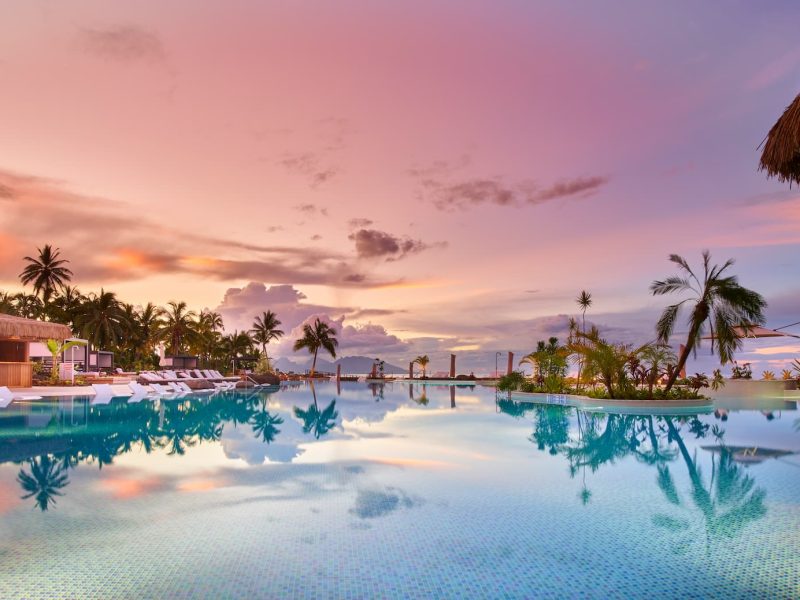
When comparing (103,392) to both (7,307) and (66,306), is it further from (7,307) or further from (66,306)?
(7,307)

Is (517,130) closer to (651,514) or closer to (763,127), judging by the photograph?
(763,127)

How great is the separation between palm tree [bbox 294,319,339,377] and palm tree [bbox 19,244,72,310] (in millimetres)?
20597

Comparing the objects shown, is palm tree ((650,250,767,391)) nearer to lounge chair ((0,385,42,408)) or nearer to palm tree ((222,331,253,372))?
Result: lounge chair ((0,385,42,408))

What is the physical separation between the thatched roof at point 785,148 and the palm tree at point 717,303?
12971 millimetres

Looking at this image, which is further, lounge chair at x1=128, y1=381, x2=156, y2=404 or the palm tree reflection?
lounge chair at x1=128, y1=381, x2=156, y2=404

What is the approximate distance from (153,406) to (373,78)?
13.0 meters

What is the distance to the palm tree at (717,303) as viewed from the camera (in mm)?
18078

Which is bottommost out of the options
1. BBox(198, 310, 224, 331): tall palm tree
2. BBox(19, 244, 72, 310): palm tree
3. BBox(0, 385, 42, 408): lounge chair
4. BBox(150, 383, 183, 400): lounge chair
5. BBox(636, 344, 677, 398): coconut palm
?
BBox(150, 383, 183, 400): lounge chair

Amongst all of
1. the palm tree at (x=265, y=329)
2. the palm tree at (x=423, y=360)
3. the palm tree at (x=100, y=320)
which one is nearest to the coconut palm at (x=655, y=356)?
the palm tree at (x=423, y=360)

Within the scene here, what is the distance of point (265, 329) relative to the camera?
56.3 metres

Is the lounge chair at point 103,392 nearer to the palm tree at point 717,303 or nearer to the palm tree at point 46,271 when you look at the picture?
the palm tree at point 46,271

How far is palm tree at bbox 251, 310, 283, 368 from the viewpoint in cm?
5597

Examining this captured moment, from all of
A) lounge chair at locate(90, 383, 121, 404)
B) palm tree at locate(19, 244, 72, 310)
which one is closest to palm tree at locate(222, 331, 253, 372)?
palm tree at locate(19, 244, 72, 310)

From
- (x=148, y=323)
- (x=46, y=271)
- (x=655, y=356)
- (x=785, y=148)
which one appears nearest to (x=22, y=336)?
(x=46, y=271)
